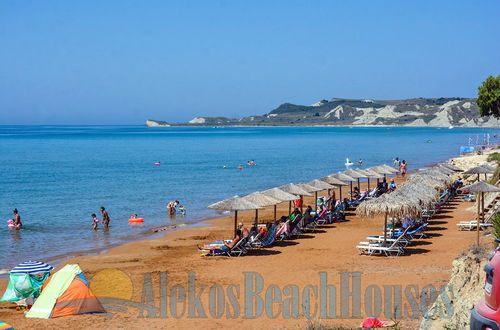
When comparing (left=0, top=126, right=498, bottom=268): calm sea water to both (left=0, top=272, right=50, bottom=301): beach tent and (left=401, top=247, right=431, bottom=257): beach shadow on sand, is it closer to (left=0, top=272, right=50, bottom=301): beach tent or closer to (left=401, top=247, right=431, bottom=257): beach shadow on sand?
(left=0, top=272, right=50, bottom=301): beach tent

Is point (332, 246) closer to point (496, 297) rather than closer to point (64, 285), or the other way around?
point (64, 285)

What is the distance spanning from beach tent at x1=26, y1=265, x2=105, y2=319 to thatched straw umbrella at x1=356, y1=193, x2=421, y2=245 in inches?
296

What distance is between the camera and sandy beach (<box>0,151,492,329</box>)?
34.2 ft

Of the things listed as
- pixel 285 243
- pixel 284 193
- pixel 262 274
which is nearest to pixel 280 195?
pixel 284 193

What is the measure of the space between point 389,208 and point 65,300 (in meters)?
8.41

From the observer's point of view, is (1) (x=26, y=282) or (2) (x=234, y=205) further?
(2) (x=234, y=205)

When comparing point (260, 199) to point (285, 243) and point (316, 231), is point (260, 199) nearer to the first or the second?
point (285, 243)

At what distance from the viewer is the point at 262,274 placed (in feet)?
45.9

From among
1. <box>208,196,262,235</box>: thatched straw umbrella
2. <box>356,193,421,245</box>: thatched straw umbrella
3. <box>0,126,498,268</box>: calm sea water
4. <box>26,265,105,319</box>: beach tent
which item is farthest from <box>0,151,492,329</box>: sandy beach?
<box>0,126,498,268</box>: calm sea water

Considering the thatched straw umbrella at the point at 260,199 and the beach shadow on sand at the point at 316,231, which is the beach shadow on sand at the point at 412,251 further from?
the thatched straw umbrella at the point at 260,199

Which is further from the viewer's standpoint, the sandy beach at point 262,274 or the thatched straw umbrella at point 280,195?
the thatched straw umbrella at point 280,195

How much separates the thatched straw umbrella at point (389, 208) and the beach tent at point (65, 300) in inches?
296

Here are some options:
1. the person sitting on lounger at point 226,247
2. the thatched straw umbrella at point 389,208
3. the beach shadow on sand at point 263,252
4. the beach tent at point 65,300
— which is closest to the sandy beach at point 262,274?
the beach shadow on sand at point 263,252

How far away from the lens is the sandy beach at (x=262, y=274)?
10438 mm
